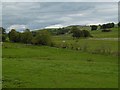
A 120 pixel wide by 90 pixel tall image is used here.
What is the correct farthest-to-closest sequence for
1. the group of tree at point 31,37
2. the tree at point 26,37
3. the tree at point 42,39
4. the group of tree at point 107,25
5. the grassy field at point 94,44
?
the group of tree at point 107,25, the tree at point 26,37, the group of tree at point 31,37, the tree at point 42,39, the grassy field at point 94,44

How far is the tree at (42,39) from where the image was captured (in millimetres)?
98037

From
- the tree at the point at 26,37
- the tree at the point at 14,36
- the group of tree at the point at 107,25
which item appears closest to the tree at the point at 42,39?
the tree at the point at 26,37

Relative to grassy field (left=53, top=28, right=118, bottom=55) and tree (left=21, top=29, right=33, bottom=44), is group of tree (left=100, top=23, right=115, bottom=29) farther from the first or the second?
tree (left=21, top=29, right=33, bottom=44)

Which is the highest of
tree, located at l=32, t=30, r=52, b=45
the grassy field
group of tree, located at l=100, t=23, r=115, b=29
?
group of tree, located at l=100, t=23, r=115, b=29

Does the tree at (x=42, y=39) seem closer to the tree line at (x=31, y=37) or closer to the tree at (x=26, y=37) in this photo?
the tree line at (x=31, y=37)

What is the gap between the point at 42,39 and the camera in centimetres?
10006

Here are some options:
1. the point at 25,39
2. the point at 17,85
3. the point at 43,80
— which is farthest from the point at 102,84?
the point at 25,39

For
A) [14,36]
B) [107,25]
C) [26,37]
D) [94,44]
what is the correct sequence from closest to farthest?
[94,44], [26,37], [14,36], [107,25]

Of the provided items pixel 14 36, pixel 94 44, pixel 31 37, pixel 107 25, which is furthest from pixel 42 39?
pixel 107 25

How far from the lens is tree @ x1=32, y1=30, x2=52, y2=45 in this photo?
98.0 metres

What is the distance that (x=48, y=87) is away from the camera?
65.9ft

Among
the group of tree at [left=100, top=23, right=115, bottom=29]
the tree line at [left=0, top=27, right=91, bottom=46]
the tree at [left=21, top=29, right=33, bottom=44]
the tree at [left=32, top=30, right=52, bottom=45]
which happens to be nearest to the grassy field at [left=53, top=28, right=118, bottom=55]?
the tree at [left=32, top=30, right=52, bottom=45]

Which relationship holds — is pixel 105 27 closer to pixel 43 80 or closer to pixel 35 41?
pixel 35 41

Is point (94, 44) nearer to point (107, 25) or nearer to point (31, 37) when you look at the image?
point (31, 37)
